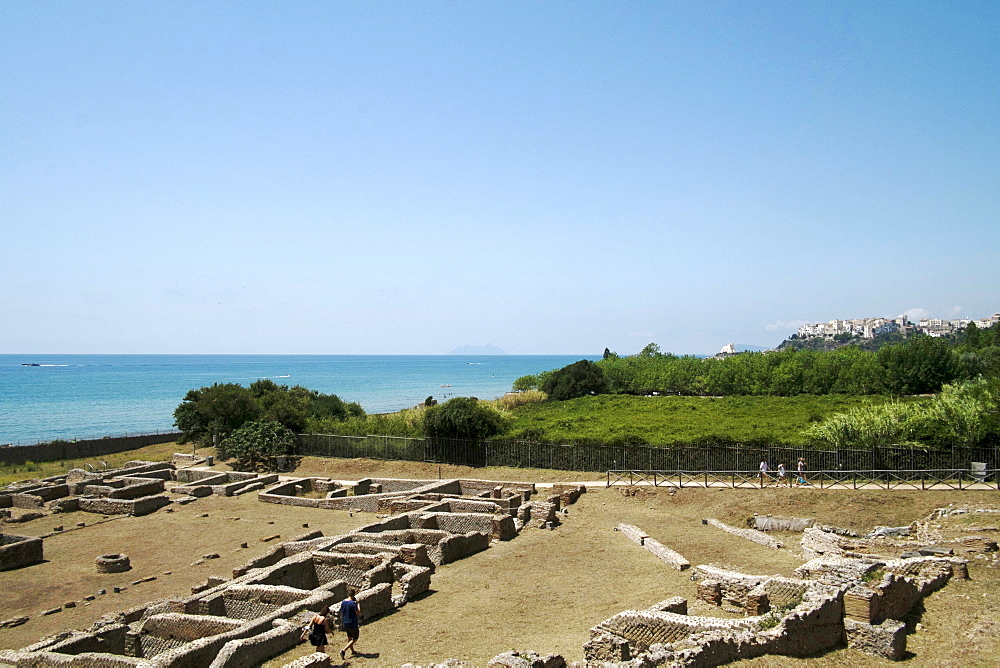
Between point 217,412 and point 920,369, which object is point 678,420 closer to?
point 217,412

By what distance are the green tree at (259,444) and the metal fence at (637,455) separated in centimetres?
232

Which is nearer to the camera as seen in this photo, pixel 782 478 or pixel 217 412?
pixel 782 478

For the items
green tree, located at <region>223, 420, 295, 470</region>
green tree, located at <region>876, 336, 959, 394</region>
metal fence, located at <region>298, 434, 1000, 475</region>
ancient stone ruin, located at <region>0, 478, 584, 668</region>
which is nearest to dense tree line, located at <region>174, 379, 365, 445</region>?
green tree, located at <region>223, 420, 295, 470</region>

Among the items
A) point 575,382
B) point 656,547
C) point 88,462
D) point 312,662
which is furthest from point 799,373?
point 312,662

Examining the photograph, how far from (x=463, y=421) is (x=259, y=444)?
44.1 feet

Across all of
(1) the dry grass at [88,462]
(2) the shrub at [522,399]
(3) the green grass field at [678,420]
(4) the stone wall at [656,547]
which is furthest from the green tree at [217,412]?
(2) the shrub at [522,399]

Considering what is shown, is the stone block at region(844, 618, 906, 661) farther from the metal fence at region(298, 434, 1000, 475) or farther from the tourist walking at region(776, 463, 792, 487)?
the metal fence at region(298, 434, 1000, 475)

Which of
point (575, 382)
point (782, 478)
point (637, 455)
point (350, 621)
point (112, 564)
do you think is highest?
point (575, 382)

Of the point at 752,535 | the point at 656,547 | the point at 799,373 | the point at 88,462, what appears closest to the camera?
the point at 656,547

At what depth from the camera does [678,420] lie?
148 ft

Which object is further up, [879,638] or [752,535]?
[879,638]

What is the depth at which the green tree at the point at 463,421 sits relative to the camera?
37.1 metres

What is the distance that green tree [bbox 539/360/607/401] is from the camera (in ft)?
274

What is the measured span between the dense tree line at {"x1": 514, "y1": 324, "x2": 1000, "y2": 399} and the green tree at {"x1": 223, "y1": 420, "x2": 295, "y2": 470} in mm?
47092
